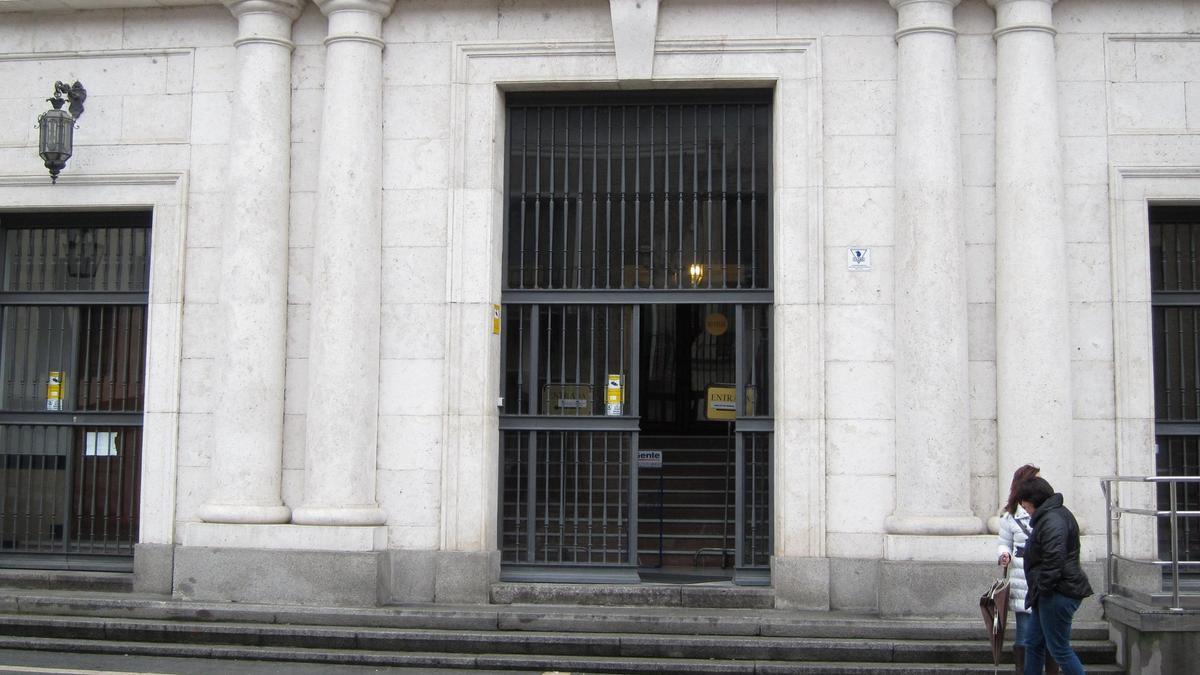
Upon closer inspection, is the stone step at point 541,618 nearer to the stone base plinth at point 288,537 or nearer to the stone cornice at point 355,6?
the stone base plinth at point 288,537

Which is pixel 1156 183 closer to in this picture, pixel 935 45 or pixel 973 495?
pixel 935 45

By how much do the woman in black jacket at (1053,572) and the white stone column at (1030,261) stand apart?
2.56 metres

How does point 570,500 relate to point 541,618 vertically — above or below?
above

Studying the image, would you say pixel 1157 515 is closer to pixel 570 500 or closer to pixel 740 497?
pixel 740 497

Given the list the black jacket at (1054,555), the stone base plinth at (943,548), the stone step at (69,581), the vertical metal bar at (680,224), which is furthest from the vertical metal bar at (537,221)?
the black jacket at (1054,555)

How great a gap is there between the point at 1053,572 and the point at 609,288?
5.52 m

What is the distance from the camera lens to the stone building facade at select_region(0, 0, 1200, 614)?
38.6ft

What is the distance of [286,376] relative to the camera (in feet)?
41.4

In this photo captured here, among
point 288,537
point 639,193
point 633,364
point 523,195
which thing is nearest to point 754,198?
point 639,193

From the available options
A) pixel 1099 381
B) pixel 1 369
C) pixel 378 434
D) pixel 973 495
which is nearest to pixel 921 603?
pixel 973 495

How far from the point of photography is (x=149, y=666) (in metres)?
10.5

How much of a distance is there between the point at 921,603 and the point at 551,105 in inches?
238

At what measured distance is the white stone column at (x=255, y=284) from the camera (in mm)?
12320

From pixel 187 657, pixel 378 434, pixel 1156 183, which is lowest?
pixel 187 657
